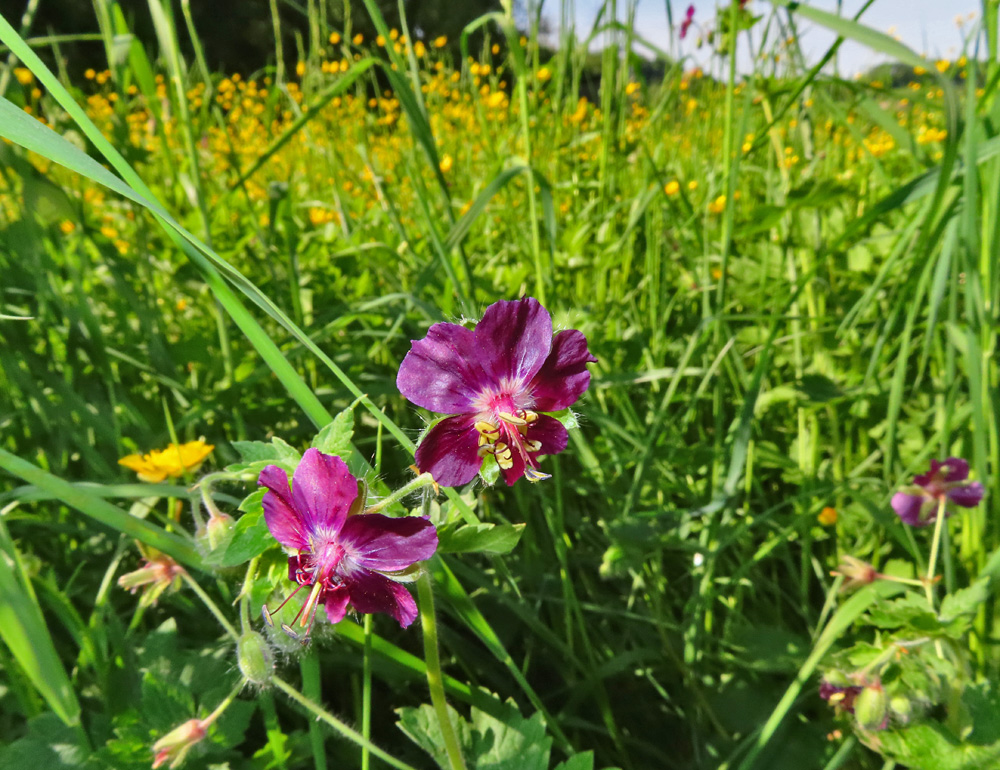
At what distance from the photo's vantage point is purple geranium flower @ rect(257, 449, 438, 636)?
0.43 metres

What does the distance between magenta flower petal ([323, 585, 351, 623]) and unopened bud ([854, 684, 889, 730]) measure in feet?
1.63

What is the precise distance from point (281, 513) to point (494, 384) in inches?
6.4

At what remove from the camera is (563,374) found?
482 mm

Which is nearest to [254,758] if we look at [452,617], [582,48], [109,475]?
[452,617]

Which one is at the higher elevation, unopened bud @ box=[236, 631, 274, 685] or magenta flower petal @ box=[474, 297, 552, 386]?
magenta flower petal @ box=[474, 297, 552, 386]

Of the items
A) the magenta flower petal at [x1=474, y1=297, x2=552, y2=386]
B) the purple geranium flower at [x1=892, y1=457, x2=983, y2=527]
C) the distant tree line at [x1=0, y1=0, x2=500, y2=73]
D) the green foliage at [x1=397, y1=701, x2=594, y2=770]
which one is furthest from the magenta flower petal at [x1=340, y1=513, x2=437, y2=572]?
the distant tree line at [x1=0, y1=0, x2=500, y2=73]

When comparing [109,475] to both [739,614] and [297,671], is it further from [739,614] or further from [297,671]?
[739,614]

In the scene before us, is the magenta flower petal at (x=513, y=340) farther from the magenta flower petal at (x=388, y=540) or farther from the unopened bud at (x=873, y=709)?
the unopened bud at (x=873, y=709)

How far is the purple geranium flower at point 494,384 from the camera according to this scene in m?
0.46

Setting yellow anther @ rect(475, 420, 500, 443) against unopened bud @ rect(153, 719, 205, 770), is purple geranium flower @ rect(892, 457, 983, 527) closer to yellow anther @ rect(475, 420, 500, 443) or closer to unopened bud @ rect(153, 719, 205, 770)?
yellow anther @ rect(475, 420, 500, 443)

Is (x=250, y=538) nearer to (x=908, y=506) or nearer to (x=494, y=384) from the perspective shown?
(x=494, y=384)

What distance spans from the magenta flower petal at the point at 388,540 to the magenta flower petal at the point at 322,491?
1 cm

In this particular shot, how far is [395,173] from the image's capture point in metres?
2.28

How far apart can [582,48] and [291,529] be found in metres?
1.13
